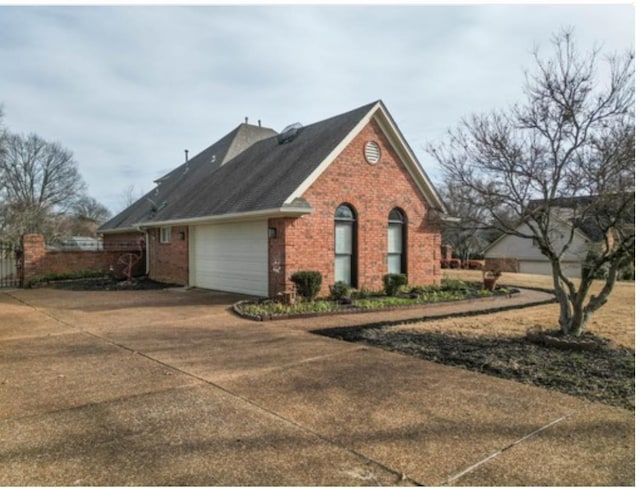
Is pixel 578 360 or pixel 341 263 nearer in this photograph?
pixel 578 360

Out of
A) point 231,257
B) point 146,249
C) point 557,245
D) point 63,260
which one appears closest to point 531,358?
point 231,257

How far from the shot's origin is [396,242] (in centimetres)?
1520

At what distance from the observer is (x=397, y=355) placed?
679 centimetres

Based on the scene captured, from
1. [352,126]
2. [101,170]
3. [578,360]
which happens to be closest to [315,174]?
[352,126]

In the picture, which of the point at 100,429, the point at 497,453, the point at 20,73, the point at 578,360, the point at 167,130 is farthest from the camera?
the point at 167,130

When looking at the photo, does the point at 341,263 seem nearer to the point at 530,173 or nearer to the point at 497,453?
the point at 530,173

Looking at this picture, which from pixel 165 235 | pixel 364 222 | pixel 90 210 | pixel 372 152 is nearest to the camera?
pixel 364 222

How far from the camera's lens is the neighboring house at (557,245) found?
7602 millimetres

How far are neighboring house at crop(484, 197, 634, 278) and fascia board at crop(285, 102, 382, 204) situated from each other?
A: 5.16 metres

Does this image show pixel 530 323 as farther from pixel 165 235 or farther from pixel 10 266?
pixel 10 266

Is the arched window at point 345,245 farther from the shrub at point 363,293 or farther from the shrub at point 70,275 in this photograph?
the shrub at point 70,275

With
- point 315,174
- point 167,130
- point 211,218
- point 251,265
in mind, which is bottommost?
point 251,265

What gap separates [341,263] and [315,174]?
284cm

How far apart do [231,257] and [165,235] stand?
579 cm
